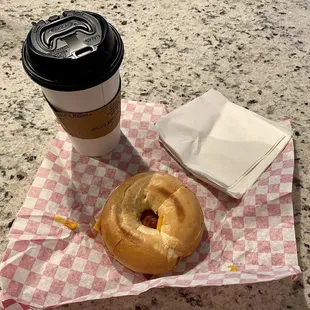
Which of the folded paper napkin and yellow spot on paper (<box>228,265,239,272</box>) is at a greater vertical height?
the folded paper napkin

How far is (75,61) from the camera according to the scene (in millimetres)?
622

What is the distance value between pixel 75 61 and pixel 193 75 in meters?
0.46

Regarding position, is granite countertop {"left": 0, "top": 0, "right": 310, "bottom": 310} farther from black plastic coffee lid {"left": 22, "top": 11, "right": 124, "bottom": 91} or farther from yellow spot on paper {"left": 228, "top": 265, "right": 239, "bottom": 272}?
black plastic coffee lid {"left": 22, "top": 11, "right": 124, "bottom": 91}

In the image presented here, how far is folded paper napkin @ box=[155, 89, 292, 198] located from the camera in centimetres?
82

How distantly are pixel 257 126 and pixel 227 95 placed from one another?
14 centimetres

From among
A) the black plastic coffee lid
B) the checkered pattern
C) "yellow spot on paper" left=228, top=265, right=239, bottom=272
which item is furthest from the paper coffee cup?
"yellow spot on paper" left=228, top=265, right=239, bottom=272

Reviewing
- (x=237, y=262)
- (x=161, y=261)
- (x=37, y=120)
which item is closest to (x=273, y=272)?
(x=237, y=262)

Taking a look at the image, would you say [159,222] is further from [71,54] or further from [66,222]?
[71,54]

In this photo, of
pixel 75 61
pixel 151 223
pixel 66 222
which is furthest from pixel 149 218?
pixel 75 61

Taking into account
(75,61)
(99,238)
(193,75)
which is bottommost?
(99,238)

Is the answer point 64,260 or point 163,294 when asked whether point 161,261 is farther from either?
point 64,260

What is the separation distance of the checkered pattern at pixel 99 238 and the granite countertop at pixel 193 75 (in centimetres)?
4

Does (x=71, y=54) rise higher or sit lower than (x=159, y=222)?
higher

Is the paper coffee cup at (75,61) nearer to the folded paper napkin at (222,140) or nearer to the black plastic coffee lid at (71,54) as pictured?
the black plastic coffee lid at (71,54)
